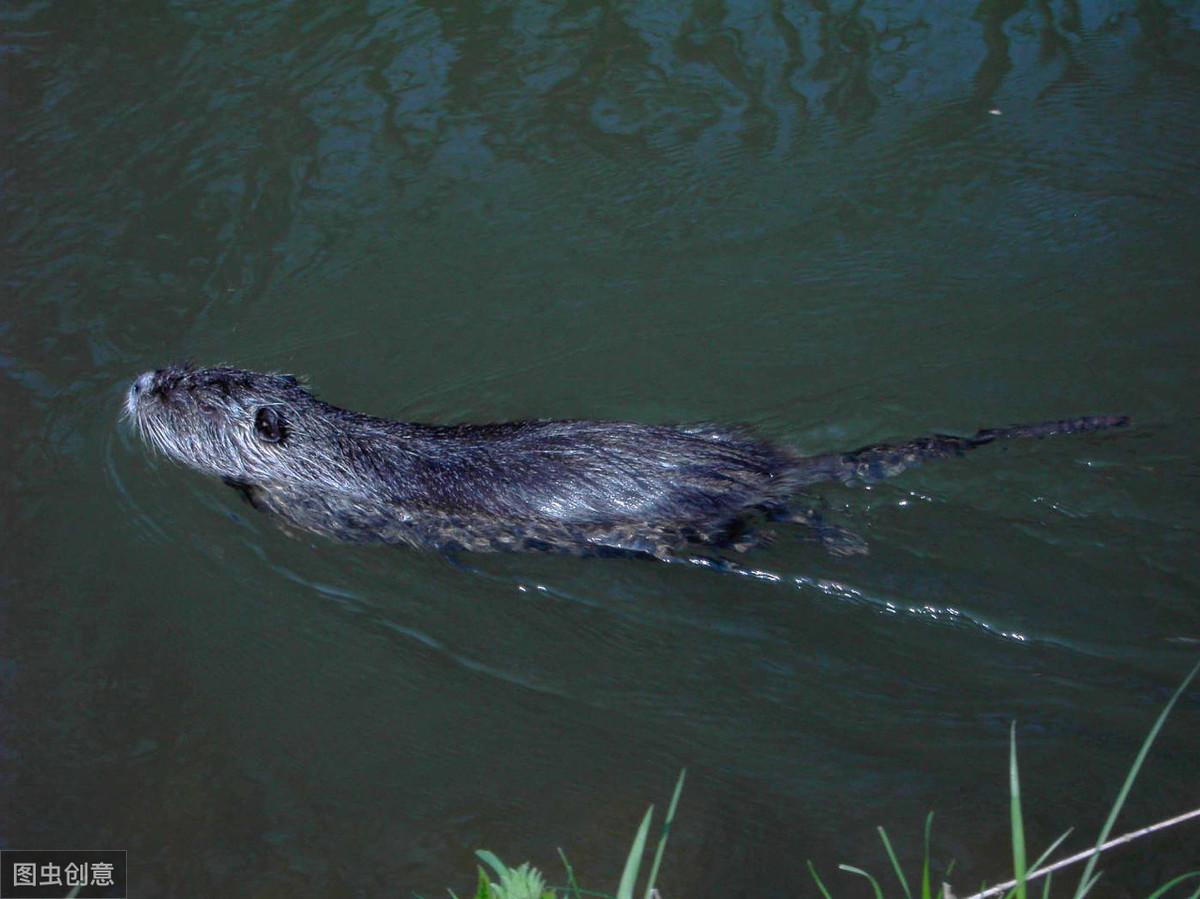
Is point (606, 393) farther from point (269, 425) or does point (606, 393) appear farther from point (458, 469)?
point (269, 425)

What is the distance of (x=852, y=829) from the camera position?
3.16 metres

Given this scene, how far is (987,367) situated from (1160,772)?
195 cm

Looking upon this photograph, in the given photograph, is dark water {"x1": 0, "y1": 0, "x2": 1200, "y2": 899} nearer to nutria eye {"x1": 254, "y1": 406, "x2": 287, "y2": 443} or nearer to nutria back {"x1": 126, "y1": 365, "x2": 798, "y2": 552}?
nutria back {"x1": 126, "y1": 365, "x2": 798, "y2": 552}

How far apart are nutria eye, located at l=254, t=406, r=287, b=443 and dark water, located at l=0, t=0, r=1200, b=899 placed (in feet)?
0.99

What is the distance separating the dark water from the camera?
3316 millimetres

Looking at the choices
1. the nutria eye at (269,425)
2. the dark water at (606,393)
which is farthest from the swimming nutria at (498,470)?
the dark water at (606,393)

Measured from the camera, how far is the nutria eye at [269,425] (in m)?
4.36

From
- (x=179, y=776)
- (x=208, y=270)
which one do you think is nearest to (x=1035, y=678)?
(x=179, y=776)

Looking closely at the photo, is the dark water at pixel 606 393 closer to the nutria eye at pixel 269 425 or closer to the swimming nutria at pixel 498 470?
the swimming nutria at pixel 498 470

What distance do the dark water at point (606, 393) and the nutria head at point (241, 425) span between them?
16cm

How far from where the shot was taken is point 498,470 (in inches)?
158

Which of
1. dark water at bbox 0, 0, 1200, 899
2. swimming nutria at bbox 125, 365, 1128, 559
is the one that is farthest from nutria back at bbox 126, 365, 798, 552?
dark water at bbox 0, 0, 1200, 899

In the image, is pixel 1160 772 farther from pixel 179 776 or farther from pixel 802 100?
pixel 802 100

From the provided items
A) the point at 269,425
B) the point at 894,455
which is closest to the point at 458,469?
the point at 269,425
